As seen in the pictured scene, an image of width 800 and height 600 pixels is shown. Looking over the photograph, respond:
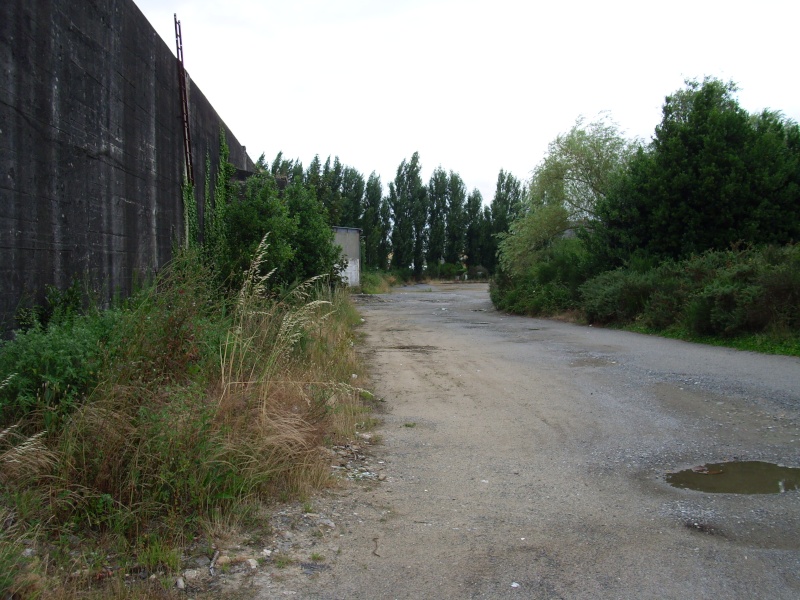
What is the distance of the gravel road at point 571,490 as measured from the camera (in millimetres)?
3682

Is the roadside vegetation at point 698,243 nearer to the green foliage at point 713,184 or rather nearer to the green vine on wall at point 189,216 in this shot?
the green foliage at point 713,184

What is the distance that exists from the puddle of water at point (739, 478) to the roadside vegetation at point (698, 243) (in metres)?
6.72

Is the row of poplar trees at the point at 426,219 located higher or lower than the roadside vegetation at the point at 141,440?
higher

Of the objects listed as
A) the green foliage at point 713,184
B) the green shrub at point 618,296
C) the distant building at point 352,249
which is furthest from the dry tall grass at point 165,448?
the distant building at point 352,249

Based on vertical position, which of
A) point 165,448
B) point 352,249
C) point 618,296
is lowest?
point 165,448

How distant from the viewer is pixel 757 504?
185 inches

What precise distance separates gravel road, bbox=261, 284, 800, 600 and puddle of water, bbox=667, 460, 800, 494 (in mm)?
133

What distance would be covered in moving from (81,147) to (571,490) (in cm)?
633

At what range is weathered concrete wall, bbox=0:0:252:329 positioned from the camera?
6.15 m

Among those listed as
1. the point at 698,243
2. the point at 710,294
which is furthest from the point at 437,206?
the point at 710,294

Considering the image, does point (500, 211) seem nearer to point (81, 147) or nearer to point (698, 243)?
point (698, 243)

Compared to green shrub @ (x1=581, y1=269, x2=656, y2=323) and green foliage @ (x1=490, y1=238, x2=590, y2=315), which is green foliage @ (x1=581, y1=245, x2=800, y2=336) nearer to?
green shrub @ (x1=581, y1=269, x2=656, y2=323)

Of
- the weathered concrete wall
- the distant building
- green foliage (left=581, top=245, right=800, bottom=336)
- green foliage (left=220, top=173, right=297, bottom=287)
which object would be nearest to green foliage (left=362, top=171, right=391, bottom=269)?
the distant building

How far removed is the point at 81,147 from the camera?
7457 millimetres
